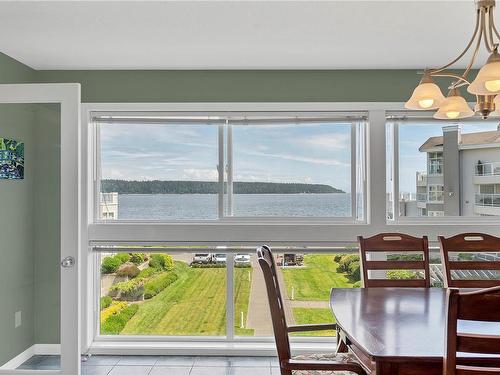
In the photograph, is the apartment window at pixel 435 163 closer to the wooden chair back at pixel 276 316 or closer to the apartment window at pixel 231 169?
the apartment window at pixel 231 169

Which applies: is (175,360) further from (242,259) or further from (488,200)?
(488,200)

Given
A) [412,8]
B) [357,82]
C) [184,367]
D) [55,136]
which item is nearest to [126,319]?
[184,367]

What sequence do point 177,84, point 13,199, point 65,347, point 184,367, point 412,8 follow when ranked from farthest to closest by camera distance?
point 177,84 → point 184,367 → point 13,199 → point 65,347 → point 412,8

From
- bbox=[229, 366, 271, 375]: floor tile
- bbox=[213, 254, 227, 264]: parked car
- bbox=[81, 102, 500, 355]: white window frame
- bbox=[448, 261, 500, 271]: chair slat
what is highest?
bbox=[81, 102, 500, 355]: white window frame

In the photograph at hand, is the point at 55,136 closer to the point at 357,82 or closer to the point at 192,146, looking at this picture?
the point at 192,146

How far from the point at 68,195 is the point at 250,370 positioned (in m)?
1.94

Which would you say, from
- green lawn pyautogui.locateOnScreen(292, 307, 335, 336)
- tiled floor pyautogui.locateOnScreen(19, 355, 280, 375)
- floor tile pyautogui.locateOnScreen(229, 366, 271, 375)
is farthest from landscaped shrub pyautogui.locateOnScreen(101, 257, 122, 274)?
green lawn pyautogui.locateOnScreen(292, 307, 335, 336)

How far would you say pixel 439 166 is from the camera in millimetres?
3791

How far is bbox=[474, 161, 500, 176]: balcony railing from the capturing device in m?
3.69

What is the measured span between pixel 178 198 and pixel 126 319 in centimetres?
120

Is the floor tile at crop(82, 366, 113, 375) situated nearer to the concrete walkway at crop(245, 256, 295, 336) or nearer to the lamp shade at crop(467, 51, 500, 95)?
the concrete walkway at crop(245, 256, 295, 336)

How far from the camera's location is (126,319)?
151 inches

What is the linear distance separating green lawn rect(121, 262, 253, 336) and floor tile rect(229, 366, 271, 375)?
1.43ft

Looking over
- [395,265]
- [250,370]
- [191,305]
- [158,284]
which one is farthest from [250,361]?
[395,265]
